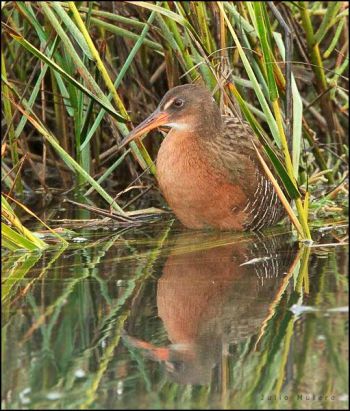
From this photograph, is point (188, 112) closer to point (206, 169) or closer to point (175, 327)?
point (206, 169)

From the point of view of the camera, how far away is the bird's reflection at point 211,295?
3283mm

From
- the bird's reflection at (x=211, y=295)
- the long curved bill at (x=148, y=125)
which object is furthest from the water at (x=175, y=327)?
the long curved bill at (x=148, y=125)

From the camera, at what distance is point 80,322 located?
11.7ft

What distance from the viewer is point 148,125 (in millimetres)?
5355

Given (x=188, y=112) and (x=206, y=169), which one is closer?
(x=206, y=169)

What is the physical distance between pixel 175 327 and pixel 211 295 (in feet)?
1.33

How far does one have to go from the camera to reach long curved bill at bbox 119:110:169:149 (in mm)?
5280

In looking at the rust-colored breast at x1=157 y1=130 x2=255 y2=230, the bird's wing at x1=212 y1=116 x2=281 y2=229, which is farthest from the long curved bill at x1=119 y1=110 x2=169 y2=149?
the bird's wing at x1=212 y1=116 x2=281 y2=229

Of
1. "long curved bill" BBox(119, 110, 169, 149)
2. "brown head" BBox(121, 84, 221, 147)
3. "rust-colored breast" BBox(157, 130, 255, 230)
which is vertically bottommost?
"rust-colored breast" BBox(157, 130, 255, 230)

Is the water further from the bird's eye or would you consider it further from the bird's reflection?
the bird's eye

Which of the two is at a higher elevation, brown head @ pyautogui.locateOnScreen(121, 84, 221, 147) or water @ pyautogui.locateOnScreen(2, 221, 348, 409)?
brown head @ pyautogui.locateOnScreen(121, 84, 221, 147)

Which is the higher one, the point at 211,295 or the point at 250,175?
the point at 250,175

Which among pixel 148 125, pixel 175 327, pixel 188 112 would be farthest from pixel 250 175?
pixel 175 327

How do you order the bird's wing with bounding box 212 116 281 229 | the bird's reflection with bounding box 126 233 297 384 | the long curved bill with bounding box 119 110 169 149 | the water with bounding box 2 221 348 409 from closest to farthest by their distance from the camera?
the water with bounding box 2 221 348 409
the bird's reflection with bounding box 126 233 297 384
the long curved bill with bounding box 119 110 169 149
the bird's wing with bounding box 212 116 281 229
